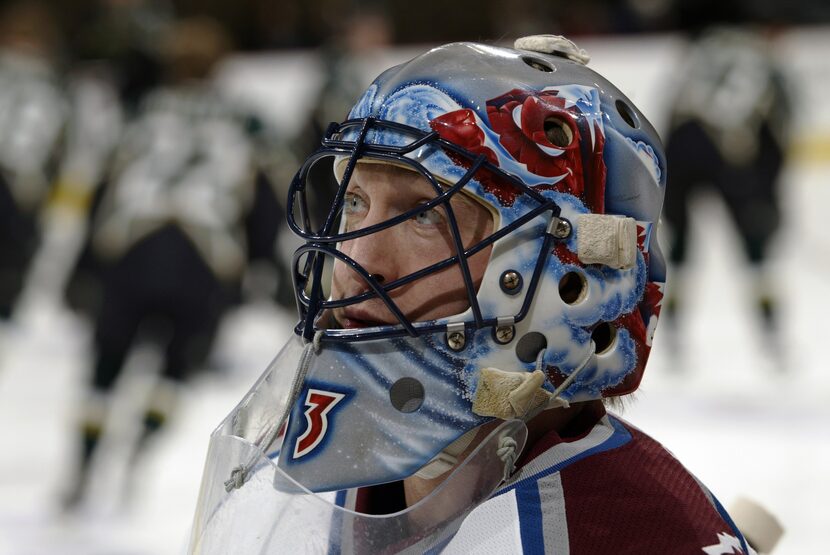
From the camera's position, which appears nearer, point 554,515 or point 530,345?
point 554,515

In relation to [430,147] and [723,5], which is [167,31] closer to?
[723,5]

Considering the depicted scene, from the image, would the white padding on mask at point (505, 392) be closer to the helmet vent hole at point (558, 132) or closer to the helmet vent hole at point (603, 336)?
the helmet vent hole at point (603, 336)

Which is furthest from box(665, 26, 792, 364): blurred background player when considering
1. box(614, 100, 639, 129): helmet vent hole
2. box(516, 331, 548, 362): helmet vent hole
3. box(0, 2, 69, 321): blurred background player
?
box(516, 331, 548, 362): helmet vent hole

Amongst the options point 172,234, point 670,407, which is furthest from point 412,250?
point 670,407

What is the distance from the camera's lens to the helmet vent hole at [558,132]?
1258mm

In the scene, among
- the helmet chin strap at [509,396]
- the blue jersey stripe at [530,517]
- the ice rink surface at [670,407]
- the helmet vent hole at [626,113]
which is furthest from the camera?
the ice rink surface at [670,407]

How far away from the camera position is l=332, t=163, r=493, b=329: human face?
1243 mm

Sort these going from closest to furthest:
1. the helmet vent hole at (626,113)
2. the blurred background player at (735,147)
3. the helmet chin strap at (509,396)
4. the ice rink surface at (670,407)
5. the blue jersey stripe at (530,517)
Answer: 1. the blue jersey stripe at (530,517)
2. the helmet chin strap at (509,396)
3. the helmet vent hole at (626,113)
4. the ice rink surface at (670,407)
5. the blurred background player at (735,147)

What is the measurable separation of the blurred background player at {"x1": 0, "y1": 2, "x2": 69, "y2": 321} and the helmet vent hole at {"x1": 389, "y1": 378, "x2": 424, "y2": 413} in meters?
4.91

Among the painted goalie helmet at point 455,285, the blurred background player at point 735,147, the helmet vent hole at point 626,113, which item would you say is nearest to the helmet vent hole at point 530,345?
the painted goalie helmet at point 455,285

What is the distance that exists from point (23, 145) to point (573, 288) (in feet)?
16.2

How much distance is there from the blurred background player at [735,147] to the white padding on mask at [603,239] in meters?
4.69

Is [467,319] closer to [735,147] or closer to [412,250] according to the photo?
[412,250]

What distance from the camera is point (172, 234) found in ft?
13.2
